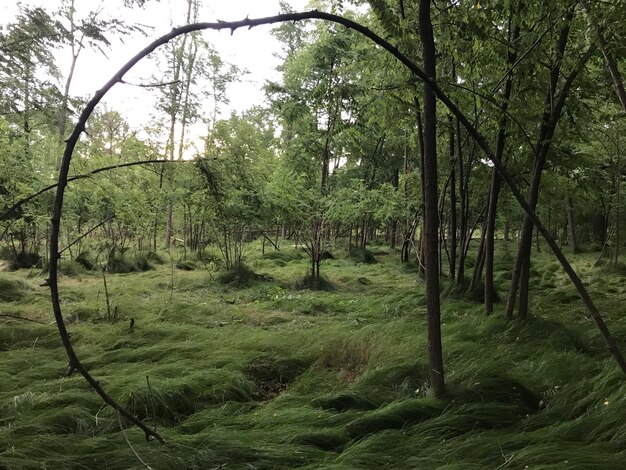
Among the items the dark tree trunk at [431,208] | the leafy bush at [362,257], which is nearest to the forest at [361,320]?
the dark tree trunk at [431,208]

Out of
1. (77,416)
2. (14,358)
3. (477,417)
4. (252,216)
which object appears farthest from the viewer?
(252,216)

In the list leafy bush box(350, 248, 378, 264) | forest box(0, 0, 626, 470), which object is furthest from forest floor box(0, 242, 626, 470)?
leafy bush box(350, 248, 378, 264)

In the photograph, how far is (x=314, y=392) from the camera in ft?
11.7

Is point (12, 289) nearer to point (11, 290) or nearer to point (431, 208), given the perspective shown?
point (11, 290)

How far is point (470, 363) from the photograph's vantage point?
3.59m

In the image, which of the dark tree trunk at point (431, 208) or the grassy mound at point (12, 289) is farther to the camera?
the grassy mound at point (12, 289)

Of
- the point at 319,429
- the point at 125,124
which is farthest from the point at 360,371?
the point at 125,124

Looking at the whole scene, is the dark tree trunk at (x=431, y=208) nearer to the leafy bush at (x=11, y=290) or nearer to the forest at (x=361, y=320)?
the forest at (x=361, y=320)

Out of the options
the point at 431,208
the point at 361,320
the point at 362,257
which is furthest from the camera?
the point at 362,257

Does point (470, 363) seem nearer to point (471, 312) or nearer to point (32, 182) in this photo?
point (471, 312)

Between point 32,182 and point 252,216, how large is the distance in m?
5.41

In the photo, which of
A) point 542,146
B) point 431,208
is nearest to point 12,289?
point 431,208

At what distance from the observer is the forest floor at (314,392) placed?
2.33 meters

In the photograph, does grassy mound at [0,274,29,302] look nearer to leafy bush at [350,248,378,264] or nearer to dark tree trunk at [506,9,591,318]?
dark tree trunk at [506,9,591,318]
